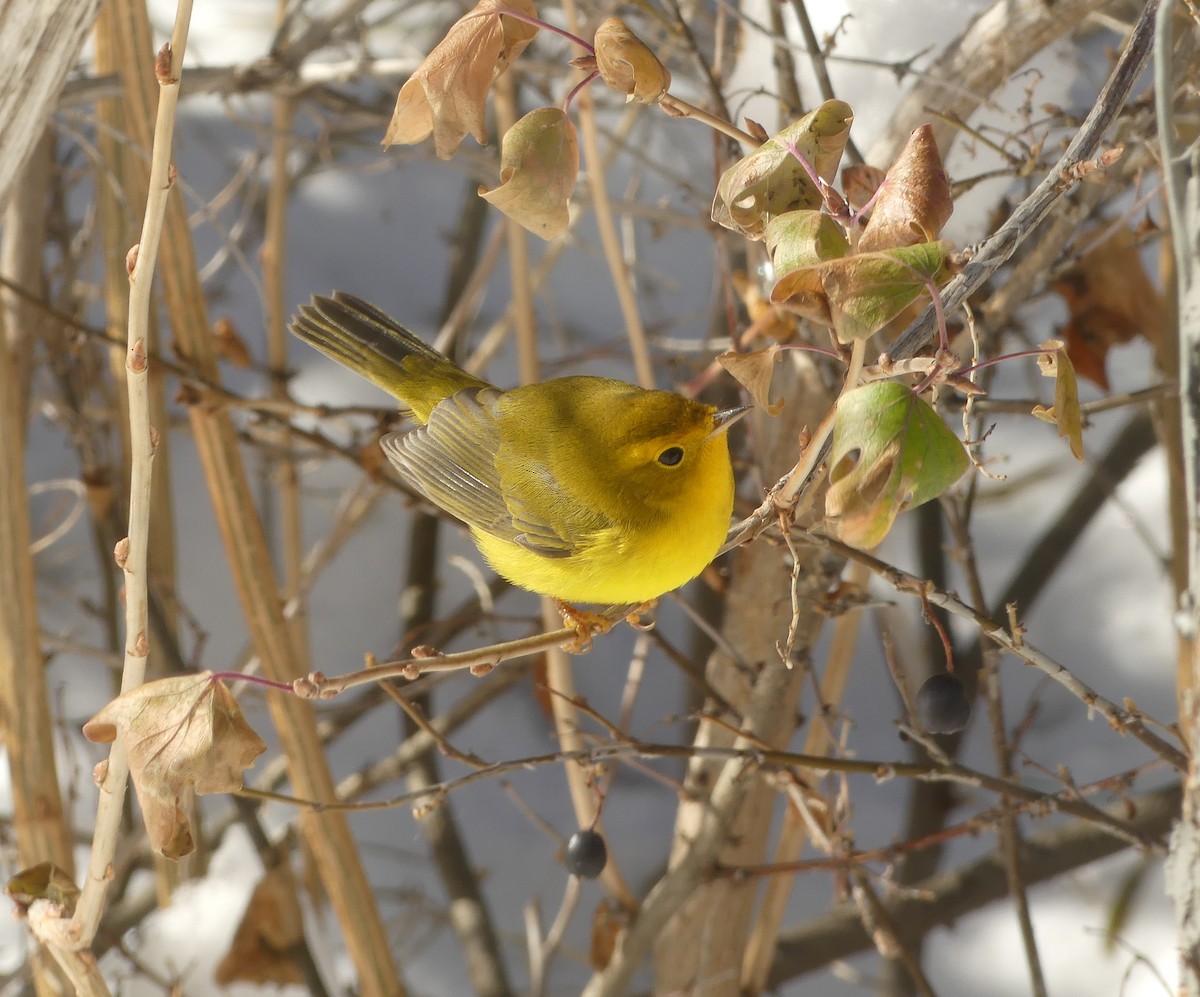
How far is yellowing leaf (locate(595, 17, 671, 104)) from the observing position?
0.88m

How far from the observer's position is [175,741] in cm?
89

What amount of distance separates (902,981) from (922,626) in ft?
2.59

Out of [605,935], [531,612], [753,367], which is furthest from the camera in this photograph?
[531,612]

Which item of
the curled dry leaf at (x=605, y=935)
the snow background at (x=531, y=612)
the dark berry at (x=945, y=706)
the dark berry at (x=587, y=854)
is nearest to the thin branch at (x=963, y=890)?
the snow background at (x=531, y=612)

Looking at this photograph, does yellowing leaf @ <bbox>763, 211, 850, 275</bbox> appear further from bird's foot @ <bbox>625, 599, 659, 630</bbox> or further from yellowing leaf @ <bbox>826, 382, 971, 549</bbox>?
Result: bird's foot @ <bbox>625, 599, 659, 630</bbox>

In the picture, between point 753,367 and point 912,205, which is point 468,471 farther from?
point 912,205

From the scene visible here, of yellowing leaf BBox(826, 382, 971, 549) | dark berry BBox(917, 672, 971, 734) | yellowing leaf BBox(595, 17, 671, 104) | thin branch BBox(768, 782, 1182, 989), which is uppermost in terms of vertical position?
yellowing leaf BBox(595, 17, 671, 104)

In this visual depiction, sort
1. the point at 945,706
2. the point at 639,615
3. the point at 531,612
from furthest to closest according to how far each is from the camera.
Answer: the point at 531,612, the point at 639,615, the point at 945,706

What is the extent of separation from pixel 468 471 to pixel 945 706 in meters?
0.69

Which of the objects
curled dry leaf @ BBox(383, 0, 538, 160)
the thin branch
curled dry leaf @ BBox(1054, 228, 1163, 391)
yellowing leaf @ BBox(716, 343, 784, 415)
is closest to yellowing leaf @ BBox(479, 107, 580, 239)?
curled dry leaf @ BBox(383, 0, 538, 160)

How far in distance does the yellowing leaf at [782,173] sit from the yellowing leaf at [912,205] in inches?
3.1

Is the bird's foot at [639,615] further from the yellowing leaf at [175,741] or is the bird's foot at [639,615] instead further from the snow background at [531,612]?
the snow background at [531,612]

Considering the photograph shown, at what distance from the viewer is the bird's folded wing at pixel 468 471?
1.51 m

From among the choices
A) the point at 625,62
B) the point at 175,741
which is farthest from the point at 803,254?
the point at 175,741
